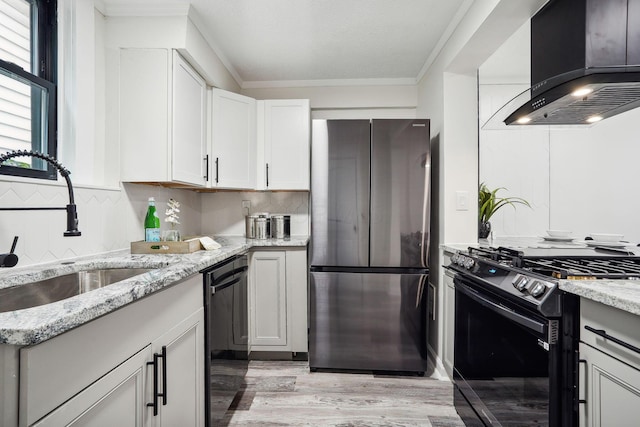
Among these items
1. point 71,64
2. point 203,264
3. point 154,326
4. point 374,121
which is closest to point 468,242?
point 374,121

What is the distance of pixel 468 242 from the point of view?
7.59 ft

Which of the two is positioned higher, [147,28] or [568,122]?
[147,28]

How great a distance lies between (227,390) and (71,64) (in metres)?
2.00

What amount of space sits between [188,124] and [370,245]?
1.56m

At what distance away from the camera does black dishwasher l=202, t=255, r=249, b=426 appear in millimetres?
1584

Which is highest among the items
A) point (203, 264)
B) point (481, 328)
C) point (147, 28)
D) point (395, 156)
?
point (147, 28)

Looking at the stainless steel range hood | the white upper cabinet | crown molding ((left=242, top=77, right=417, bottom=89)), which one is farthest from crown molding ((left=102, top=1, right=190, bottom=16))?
the stainless steel range hood

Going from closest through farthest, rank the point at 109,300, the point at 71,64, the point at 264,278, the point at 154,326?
1. the point at 109,300
2. the point at 154,326
3. the point at 71,64
4. the point at 264,278

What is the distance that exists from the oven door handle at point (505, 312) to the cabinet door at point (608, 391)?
129 mm

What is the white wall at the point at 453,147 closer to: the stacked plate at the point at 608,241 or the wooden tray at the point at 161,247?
the stacked plate at the point at 608,241

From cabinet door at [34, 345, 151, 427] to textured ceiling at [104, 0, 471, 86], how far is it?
2015 millimetres

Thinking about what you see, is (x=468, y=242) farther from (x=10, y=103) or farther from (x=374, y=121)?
(x=10, y=103)

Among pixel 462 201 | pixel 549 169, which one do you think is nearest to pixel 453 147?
pixel 462 201

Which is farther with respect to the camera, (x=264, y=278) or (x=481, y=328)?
(x=264, y=278)
